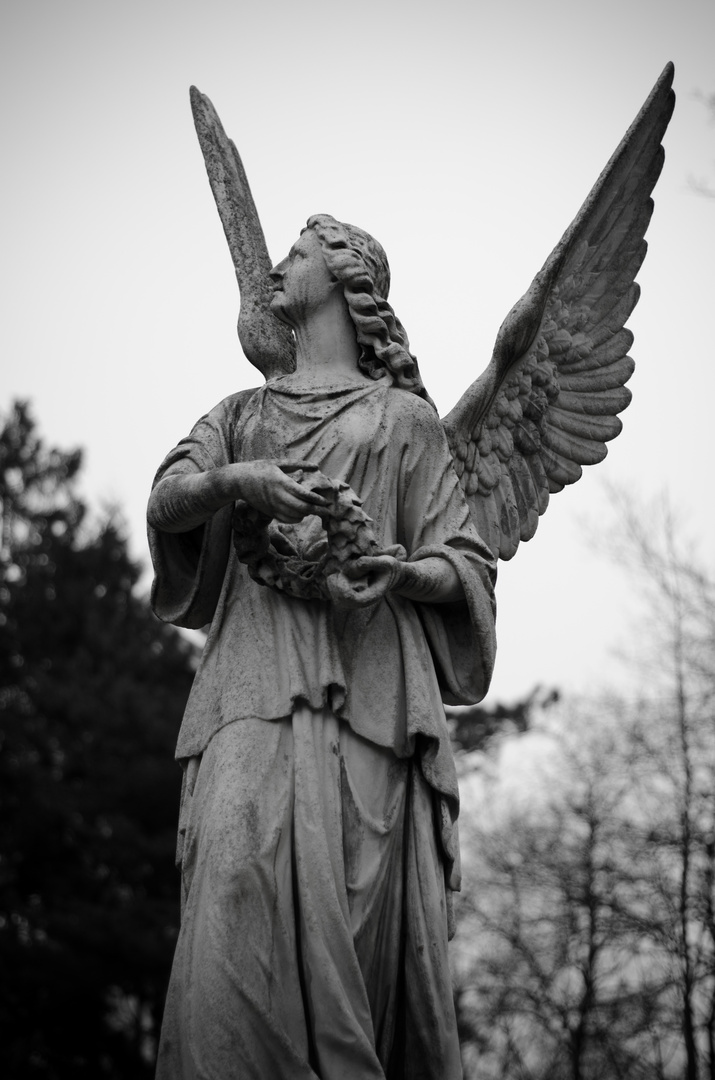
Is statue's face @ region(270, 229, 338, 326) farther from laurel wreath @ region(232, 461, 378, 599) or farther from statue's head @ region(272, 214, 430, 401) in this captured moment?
laurel wreath @ region(232, 461, 378, 599)

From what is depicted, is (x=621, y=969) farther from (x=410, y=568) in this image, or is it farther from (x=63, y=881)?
(x=410, y=568)

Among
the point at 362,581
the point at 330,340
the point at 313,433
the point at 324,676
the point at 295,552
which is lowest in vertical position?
the point at 324,676

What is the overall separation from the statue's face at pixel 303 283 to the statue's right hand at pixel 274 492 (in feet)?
3.35

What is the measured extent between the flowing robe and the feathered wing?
0.68m

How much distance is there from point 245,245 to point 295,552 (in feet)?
6.38

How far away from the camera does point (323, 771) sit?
509 cm

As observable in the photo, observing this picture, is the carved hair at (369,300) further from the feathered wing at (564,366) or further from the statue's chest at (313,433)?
the feathered wing at (564,366)

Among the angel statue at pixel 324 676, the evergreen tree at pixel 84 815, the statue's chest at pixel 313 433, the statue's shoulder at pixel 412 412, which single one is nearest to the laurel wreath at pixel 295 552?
the angel statue at pixel 324 676

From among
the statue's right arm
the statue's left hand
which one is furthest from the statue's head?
the statue's left hand

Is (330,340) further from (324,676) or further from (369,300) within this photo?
(324,676)

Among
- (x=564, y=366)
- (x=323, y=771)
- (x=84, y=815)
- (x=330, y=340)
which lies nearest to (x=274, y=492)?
(x=323, y=771)

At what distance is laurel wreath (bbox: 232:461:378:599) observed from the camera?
5.04 metres

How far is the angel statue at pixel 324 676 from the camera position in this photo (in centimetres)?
479

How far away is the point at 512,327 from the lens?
6.23m
